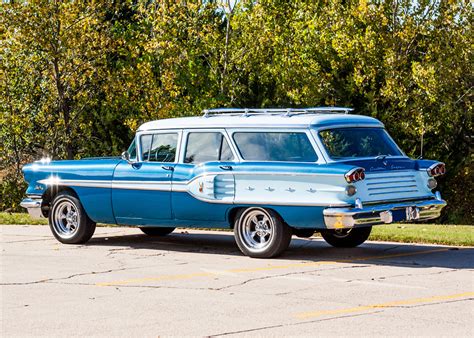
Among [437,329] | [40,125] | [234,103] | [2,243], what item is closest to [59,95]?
[40,125]

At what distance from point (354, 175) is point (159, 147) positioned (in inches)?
131

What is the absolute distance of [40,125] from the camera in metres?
27.9

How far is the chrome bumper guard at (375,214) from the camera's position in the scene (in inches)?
465

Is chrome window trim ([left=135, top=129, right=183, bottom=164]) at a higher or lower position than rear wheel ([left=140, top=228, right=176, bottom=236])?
higher

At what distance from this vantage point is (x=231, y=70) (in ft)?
97.3

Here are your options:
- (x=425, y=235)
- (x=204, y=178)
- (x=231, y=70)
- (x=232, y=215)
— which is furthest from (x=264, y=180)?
(x=231, y=70)

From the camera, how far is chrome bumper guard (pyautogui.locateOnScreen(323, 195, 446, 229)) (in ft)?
38.7

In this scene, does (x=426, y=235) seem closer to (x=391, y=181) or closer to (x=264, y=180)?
(x=391, y=181)

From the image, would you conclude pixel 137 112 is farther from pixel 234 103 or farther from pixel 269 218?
pixel 269 218

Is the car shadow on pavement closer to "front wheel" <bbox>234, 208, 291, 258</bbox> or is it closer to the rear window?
"front wheel" <bbox>234, 208, 291, 258</bbox>

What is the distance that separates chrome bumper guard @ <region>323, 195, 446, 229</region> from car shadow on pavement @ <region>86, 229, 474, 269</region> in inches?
21.6

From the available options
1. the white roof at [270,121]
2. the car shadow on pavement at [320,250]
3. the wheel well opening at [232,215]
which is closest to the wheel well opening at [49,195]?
the car shadow on pavement at [320,250]

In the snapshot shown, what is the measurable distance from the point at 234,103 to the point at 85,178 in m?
14.2

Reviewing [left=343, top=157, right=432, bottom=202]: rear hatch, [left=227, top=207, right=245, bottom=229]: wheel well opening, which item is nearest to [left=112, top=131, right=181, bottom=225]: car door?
[left=227, top=207, right=245, bottom=229]: wheel well opening
